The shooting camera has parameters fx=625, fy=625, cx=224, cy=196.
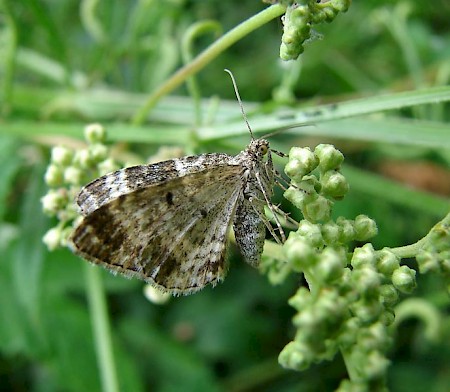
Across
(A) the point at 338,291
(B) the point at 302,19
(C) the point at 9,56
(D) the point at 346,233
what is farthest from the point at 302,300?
(C) the point at 9,56

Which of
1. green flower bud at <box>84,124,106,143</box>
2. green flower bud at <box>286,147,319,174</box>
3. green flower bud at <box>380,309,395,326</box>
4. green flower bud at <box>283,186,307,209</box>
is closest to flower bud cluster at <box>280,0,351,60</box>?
green flower bud at <box>286,147,319,174</box>

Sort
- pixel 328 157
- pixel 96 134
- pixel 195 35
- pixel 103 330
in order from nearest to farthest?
pixel 328 157 → pixel 96 134 → pixel 195 35 → pixel 103 330

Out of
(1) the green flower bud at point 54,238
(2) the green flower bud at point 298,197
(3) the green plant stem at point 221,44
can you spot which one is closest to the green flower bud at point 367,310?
(2) the green flower bud at point 298,197

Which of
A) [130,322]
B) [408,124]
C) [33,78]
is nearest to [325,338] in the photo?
[408,124]

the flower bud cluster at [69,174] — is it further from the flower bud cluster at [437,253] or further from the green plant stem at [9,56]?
the flower bud cluster at [437,253]

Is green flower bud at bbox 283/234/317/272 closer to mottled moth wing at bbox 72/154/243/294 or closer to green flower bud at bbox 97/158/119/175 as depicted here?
mottled moth wing at bbox 72/154/243/294

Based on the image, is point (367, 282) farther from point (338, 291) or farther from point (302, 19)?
point (302, 19)
